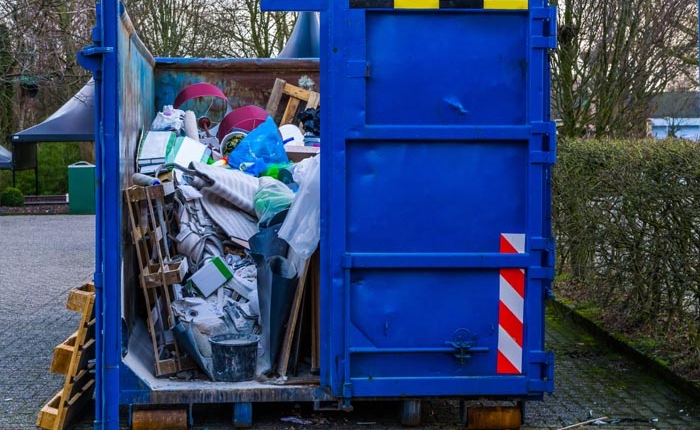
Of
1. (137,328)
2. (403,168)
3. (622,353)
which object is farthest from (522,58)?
(622,353)

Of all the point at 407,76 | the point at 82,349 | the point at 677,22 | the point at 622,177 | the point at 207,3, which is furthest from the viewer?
the point at 207,3

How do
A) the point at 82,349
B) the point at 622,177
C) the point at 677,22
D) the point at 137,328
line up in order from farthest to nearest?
the point at 677,22 < the point at 622,177 < the point at 137,328 < the point at 82,349

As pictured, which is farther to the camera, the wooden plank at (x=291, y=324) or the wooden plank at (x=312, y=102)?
the wooden plank at (x=312, y=102)

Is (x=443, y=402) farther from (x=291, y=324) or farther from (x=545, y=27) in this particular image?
(x=545, y=27)

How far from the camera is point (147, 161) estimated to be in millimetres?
6824

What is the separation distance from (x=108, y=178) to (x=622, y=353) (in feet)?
14.6

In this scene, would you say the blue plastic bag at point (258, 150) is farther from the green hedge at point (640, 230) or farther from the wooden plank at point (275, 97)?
the green hedge at point (640, 230)

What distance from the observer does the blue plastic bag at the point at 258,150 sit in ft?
25.1

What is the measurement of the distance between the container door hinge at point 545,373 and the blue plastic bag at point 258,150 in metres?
2.80

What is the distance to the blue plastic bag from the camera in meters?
7.65

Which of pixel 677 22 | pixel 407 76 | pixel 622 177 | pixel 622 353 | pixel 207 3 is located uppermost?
pixel 207 3

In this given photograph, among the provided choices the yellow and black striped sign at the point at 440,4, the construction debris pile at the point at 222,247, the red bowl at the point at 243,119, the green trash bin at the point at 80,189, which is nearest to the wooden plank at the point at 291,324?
the construction debris pile at the point at 222,247

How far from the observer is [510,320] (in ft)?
18.3

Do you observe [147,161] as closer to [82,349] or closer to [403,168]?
[82,349]
